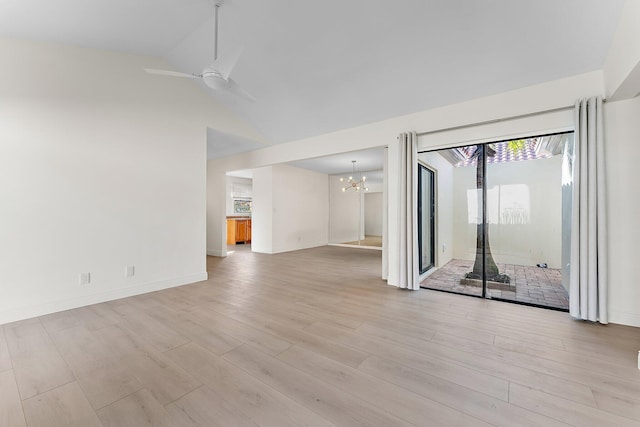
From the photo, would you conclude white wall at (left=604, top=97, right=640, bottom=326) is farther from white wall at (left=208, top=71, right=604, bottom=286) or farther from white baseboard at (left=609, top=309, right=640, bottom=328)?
white wall at (left=208, top=71, right=604, bottom=286)

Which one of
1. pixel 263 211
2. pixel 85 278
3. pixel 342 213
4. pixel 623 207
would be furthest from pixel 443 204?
pixel 85 278

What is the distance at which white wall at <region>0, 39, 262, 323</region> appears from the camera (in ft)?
9.61

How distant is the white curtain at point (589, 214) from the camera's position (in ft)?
8.87

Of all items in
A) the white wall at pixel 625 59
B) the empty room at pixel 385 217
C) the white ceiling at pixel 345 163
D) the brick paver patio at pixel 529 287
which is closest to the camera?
the empty room at pixel 385 217

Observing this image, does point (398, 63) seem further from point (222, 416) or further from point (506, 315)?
point (222, 416)

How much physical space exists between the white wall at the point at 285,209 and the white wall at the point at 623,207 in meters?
6.42

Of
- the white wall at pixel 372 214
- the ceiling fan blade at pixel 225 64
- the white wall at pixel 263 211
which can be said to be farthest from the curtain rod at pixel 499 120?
the white wall at pixel 372 214

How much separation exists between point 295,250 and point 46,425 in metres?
6.56

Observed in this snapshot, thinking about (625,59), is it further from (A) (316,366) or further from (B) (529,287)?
(A) (316,366)

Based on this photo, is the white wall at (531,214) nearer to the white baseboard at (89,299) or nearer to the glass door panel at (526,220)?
the glass door panel at (526,220)

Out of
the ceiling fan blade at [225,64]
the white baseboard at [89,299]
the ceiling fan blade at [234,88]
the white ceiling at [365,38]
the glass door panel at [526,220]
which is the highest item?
the white ceiling at [365,38]

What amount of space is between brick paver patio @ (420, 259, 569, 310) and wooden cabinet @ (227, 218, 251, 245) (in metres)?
7.28

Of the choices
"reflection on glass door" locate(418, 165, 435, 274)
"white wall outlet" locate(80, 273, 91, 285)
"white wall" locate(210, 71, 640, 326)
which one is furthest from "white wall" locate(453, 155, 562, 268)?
"white wall outlet" locate(80, 273, 91, 285)

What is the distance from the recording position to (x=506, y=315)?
3008 millimetres
